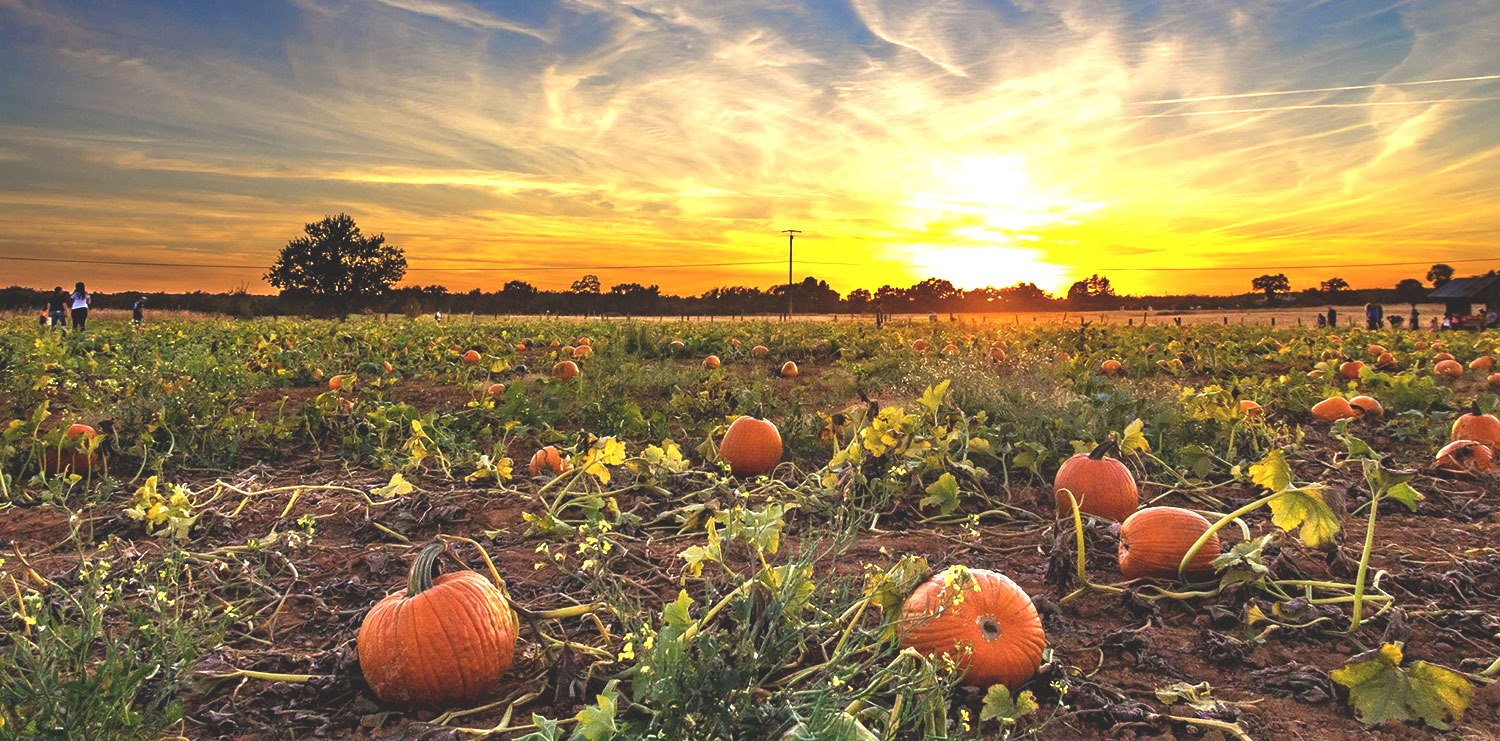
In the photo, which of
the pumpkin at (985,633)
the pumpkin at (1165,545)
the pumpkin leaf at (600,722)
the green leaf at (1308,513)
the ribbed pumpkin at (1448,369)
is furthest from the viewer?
the ribbed pumpkin at (1448,369)

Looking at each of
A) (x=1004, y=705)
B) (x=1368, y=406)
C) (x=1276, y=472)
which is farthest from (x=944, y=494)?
(x=1368, y=406)

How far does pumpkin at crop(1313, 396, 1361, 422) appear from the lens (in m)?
7.04

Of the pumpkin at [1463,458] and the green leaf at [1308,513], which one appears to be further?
the pumpkin at [1463,458]

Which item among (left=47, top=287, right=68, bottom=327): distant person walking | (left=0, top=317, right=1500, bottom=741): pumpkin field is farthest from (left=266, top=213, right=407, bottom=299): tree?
(left=0, top=317, right=1500, bottom=741): pumpkin field

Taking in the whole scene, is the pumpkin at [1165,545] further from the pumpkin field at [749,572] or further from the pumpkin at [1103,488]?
the pumpkin at [1103,488]

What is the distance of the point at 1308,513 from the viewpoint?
270cm

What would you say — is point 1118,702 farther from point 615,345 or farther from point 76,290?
point 76,290

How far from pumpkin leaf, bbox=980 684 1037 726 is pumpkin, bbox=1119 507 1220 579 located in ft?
4.40

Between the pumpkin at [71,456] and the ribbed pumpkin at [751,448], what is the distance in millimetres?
3612

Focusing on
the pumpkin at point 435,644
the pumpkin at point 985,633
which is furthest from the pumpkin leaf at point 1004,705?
the pumpkin at point 435,644

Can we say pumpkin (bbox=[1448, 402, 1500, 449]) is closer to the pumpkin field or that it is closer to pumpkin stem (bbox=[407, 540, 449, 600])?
the pumpkin field

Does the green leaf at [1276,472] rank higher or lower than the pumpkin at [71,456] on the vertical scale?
higher

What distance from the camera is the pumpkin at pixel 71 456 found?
203 inches

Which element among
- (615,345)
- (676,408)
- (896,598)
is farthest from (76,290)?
(896,598)
